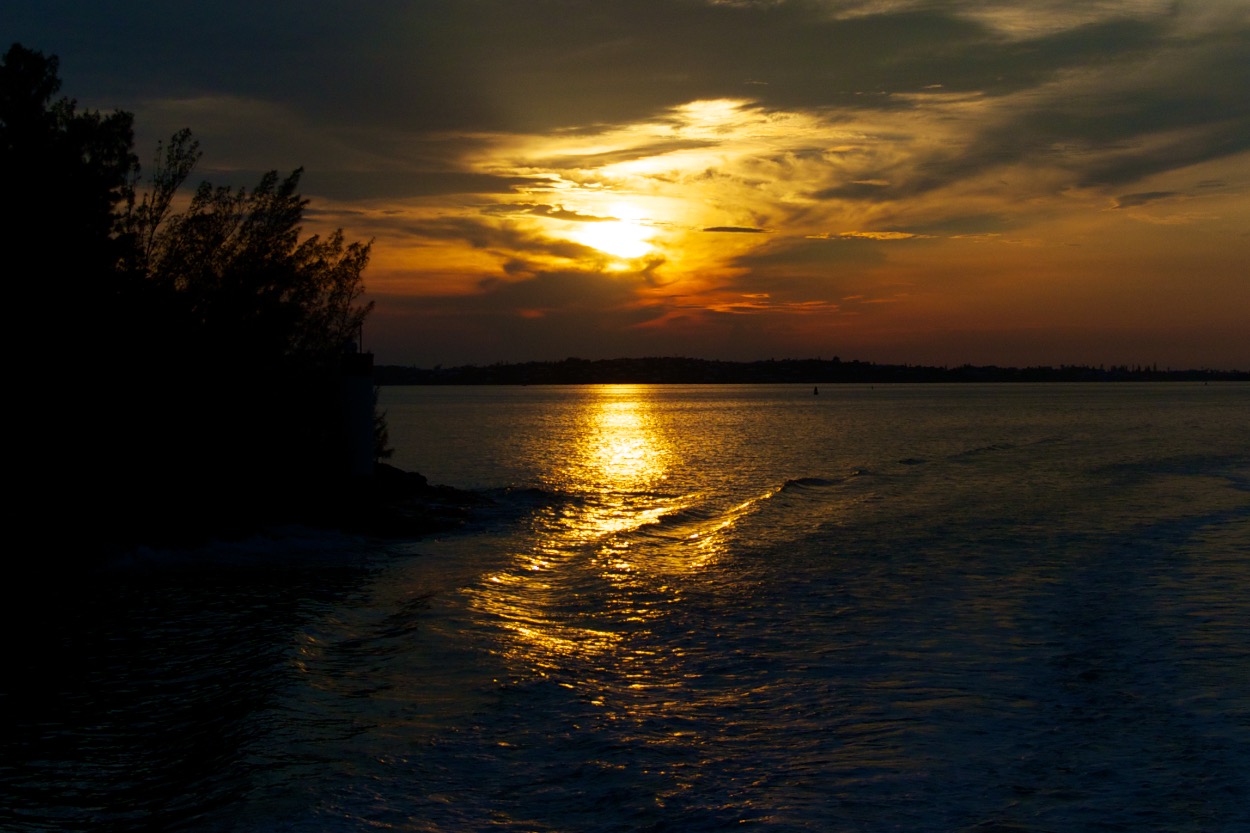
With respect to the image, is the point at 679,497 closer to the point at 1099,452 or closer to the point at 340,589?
the point at 340,589

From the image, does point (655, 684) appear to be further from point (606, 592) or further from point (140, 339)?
point (140, 339)

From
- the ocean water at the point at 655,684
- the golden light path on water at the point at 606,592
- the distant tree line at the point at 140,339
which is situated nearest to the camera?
the ocean water at the point at 655,684

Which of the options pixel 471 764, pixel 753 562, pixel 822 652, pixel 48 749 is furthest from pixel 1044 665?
pixel 48 749

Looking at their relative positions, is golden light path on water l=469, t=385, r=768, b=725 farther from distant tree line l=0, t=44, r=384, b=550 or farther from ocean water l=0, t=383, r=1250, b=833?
distant tree line l=0, t=44, r=384, b=550

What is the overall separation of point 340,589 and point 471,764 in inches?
358

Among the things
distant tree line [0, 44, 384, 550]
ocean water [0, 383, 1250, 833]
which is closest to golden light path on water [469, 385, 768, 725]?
ocean water [0, 383, 1250, 833]

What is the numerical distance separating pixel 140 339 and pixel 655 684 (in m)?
16.4

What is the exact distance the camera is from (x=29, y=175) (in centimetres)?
2077

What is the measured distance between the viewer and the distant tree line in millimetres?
20000

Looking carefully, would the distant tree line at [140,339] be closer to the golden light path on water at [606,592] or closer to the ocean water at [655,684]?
the ocean water at [655,684]

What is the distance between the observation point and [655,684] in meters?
11.1


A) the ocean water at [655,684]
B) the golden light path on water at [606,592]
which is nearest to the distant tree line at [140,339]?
the ocean water at [655,684]

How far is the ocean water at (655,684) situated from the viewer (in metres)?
7.59

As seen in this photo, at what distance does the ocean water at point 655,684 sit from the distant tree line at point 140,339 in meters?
2.03
